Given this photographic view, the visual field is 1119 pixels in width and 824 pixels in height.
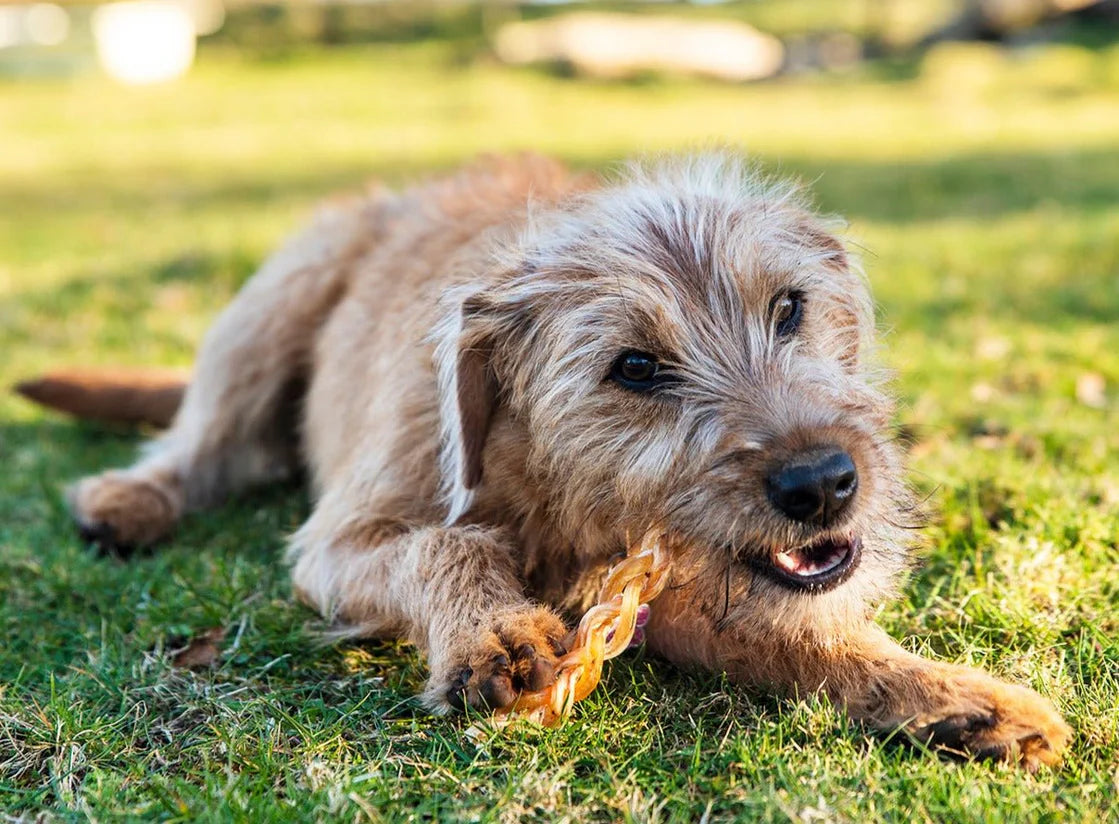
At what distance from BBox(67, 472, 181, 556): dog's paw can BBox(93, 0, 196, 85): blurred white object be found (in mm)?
25387

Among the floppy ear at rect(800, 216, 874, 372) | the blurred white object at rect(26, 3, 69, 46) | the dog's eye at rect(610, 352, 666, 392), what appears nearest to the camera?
the dog's eye at rect(610, 352, 666, 392)

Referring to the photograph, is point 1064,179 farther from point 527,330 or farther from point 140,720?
point 140,720

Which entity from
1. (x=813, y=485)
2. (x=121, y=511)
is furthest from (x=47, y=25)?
(x=813, y=485)

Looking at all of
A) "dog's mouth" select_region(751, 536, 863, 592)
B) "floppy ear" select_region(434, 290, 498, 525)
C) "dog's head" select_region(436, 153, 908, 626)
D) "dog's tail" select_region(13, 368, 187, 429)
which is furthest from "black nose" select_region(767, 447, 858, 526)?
"dog's tail" select_region(13, 368, 187, 429)

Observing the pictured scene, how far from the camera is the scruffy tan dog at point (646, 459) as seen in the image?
112 inches

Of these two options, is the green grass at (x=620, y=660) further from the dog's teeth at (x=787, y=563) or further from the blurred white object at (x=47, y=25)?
the blurred white object at (x=47, y=25)

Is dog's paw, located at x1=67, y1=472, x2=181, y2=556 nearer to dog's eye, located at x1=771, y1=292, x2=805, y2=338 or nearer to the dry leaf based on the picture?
the dry leaf

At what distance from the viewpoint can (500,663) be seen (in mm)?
2826

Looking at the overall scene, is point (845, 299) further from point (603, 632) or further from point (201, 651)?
point (201, 651)

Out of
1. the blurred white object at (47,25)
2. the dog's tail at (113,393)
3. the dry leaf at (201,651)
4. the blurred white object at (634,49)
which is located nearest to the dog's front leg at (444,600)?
the dry leaf at (201,651)

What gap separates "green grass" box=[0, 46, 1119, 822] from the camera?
2.65m

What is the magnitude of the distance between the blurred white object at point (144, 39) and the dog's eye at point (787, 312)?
1071 inches

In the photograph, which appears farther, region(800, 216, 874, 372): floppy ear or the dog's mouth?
region(800, 216, 874, 372): floppy ear

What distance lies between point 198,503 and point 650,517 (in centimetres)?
265
